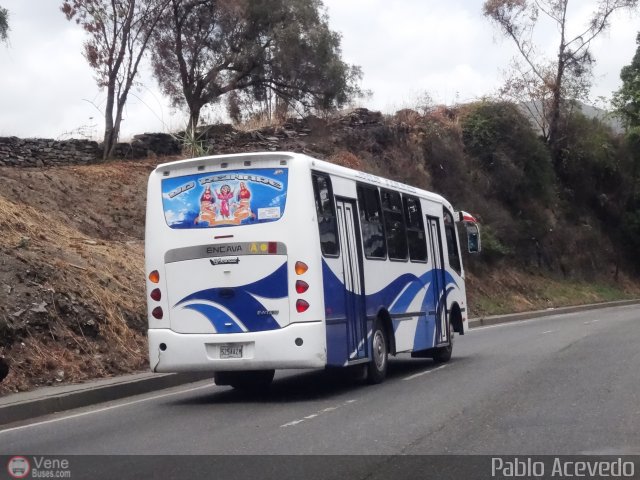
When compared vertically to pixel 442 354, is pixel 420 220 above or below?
above

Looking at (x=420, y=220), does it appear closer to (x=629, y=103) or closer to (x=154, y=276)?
(x=154, y=276)

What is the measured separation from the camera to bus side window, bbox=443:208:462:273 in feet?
58.9

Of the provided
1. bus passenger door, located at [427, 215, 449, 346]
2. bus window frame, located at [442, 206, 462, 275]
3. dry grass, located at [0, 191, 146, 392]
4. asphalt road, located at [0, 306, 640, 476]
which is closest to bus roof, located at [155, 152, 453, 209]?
asphalt road, located at [0, 306, 640, 476]

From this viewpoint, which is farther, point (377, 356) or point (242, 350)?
point (377, 356)

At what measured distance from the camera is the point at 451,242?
18.2 meters

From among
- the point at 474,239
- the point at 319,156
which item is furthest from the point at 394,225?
the point at 319,156

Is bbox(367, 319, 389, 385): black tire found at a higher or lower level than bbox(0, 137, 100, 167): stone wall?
lower

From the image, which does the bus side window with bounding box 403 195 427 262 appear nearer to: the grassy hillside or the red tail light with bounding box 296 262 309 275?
the red tail light with bounding box 296 262 309 275

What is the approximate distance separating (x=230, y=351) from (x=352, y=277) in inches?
81.7

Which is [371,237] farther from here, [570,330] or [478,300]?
[478,300]

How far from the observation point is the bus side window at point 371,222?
13.8 metres

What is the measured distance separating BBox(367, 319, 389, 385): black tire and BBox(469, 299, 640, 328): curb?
47.5 feet

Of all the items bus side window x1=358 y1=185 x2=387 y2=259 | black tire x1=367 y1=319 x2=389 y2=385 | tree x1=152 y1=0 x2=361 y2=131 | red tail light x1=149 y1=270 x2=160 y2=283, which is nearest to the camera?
red tail light x1=149 y1=270 x2=160 y2=283
